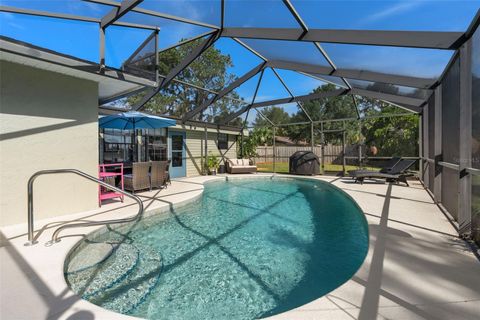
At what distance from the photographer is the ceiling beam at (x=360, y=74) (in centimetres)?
599

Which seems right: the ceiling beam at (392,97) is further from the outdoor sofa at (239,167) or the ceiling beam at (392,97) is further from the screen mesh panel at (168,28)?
the screen mesh panel at (168,28)

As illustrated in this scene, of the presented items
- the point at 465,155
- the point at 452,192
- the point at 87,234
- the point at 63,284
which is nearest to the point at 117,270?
the point at 63,284

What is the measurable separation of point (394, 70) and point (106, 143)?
9.80m

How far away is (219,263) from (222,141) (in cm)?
1213

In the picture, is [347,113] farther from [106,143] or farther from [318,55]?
[106,143]

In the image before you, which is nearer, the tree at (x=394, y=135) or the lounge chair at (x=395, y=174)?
the lounge chair at (x=395, y=174)

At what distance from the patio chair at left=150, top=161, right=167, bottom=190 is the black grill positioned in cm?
753

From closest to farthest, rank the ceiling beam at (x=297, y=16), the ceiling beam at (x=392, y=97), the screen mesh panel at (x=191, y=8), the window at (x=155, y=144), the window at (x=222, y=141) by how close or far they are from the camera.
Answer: the ceiling beam at (x=297, y=16) → the screen mesh panel at (x=191, y=8) → the ceiling beam at (x=392, y=97) → the window at (x=155, y=144) → the window at (x=222, y=141)

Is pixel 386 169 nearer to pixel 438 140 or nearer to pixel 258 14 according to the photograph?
pixel 438 140

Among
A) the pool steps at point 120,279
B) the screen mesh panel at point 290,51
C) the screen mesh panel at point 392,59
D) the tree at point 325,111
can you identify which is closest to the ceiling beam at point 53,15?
the screen mesh panel at point 290,51

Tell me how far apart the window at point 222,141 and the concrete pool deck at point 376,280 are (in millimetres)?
11079

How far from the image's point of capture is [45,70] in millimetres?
4426

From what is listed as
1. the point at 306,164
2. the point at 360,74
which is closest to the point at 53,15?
the point at 360,74

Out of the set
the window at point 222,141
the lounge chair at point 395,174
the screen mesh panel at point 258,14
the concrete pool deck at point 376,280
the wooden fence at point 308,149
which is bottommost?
the concrete pool deck at point 376,280
